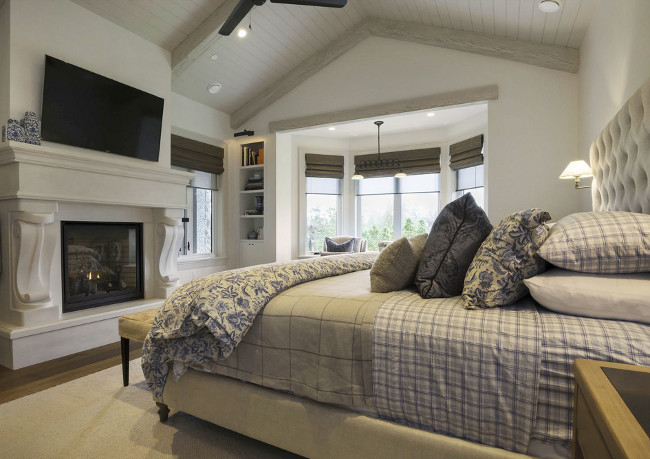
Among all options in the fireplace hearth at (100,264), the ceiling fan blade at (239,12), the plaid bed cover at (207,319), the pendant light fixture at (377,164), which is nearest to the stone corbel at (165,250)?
the fireplace hearth at (100,264)

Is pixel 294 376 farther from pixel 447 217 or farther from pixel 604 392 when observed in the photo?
pixel 604 392

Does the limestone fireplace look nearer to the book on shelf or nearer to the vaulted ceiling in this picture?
the vaulted ceiling

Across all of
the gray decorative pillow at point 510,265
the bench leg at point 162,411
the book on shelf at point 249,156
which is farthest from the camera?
the book on shelf at point 249,156

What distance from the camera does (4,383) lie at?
2451 millimetres

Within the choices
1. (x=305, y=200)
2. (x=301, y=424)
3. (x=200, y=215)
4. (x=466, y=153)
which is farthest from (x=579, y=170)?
(x=200, y=215)

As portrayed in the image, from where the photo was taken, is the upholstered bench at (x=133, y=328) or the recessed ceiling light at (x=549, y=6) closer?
the upholstered bench at (x=133, y=328)

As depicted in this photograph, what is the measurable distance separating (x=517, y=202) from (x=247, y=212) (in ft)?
12.4

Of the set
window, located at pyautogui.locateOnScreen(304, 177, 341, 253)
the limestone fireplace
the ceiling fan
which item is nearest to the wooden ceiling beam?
the ceiling fan

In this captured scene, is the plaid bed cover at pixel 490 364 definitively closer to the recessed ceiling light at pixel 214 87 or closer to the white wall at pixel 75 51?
the white wall at pixel 75 51

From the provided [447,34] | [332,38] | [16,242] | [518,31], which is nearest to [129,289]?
[16,242]

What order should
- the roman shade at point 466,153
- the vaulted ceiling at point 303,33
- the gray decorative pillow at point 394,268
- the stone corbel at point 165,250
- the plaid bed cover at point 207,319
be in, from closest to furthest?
the plaid bed cover at point 207,319
the gray decorative pillow at point 394,268
the vaulted ceiling at point 303,33
the stone corbel at point 165,250
the roman shade at point 466,153

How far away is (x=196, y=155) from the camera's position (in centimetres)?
507

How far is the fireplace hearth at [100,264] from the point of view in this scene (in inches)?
129

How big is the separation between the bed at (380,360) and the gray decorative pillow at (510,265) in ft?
0.17
